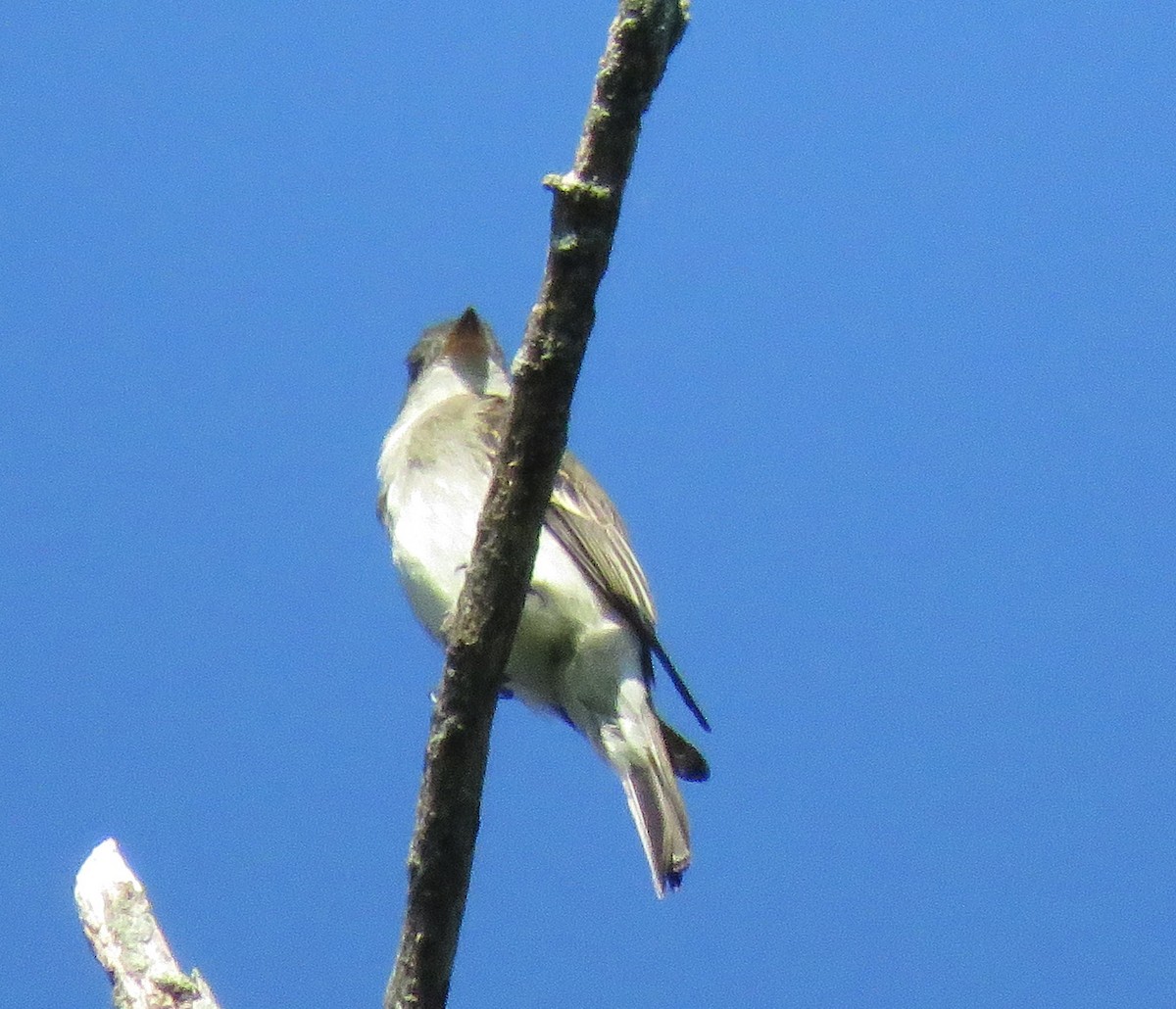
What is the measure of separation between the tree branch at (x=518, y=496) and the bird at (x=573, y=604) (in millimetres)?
1182

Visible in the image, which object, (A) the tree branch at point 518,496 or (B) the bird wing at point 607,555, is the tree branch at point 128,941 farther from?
(B) the bird wing at point 607,555

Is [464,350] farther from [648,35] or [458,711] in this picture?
[648,35]

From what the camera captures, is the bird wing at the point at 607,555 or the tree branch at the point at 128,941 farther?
the bird wing at the point at 607,555

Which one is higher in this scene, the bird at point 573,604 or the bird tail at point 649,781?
the bird at point 573,604

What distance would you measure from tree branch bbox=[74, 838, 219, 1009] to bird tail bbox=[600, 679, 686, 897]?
112cm

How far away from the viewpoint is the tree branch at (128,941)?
3.70 meters

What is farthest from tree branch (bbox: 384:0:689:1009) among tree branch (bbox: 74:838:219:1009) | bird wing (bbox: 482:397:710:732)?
bird wing (bbox: 482:397:710:732)

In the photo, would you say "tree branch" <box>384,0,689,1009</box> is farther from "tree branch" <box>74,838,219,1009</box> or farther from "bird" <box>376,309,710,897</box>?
"bird" <box>376,309,710,897</box>

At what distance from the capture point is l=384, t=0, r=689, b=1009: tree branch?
2.69 metres

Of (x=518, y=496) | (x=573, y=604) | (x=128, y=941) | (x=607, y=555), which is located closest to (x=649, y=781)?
(x=573, y=604)

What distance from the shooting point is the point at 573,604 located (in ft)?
16.1

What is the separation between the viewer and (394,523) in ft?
17.2

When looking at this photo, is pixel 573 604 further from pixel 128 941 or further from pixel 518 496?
pixel 518 496

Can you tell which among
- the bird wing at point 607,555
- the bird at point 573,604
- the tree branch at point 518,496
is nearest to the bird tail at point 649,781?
the bird at point 573,604
